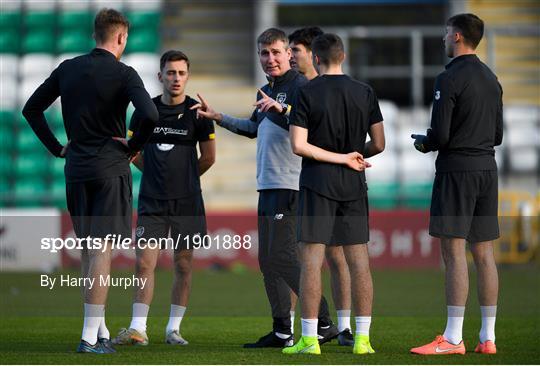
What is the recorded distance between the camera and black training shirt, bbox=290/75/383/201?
7227 millimetres

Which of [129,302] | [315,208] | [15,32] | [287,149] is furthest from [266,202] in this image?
[15,32]

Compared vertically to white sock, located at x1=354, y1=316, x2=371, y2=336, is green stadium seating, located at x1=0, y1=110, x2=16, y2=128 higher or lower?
higher

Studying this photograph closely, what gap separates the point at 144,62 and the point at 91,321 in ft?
52.1

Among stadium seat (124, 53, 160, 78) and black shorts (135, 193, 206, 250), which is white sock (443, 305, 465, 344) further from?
stadium seat (124, 53, 160, 78)

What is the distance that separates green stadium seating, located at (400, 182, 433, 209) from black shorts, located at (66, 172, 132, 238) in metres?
12.4

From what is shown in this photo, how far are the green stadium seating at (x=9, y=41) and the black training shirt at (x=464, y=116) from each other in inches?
700

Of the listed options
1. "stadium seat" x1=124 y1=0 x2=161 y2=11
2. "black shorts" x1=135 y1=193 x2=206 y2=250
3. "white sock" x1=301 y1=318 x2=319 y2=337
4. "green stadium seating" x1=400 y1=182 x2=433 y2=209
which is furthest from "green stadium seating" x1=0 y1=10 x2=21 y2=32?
"white sock" x1=301 y1=318 x2=319 y2=337

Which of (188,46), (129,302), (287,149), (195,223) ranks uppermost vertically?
(188,46)

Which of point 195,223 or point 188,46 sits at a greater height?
point 188,46

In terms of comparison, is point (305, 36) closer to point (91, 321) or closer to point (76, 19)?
point (91, 321)

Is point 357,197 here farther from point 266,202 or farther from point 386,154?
point 386,154

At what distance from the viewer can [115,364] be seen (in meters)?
6.71

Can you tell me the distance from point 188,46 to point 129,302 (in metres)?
12.7

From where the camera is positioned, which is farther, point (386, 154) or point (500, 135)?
point (386, 154)
